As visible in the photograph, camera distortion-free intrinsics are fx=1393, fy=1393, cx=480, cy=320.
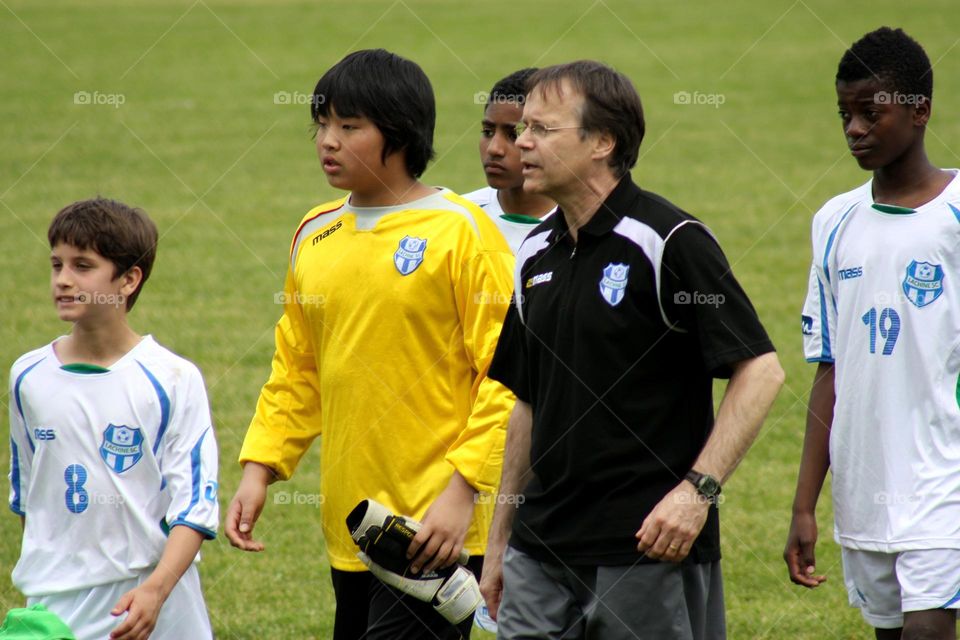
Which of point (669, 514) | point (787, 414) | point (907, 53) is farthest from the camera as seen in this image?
point (787, 414)

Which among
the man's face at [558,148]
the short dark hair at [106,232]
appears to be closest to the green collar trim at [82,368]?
the short dark hair at [106,232]

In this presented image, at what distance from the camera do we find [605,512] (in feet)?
11.3

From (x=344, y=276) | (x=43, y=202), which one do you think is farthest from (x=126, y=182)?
(x=344, y=276)

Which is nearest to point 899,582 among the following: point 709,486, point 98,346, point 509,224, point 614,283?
point 709,486

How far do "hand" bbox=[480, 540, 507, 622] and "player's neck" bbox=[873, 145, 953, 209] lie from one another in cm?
151

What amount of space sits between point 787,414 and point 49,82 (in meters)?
18.9

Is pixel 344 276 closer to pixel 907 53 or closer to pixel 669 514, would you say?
pixel 669 514

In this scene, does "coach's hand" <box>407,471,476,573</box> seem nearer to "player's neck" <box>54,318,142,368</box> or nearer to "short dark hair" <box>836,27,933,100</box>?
"player's neck" <box>54,318,142,368</box>

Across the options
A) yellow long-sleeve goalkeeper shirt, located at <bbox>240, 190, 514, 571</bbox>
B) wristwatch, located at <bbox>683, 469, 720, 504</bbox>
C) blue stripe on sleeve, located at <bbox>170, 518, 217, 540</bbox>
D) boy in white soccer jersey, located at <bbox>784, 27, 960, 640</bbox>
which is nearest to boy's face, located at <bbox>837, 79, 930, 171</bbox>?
boy in white soccer jersey, located at <bbox>784, 27, 960, 640</bbox>

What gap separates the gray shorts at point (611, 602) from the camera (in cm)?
340

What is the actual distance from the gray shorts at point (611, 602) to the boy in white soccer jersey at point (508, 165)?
181cm

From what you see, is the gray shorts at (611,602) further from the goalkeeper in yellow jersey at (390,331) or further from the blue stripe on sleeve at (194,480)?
the blue stripe on sleeve at (194,480)

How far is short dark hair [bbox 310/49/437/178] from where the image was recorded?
4.05 m

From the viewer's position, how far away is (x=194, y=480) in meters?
3.81
